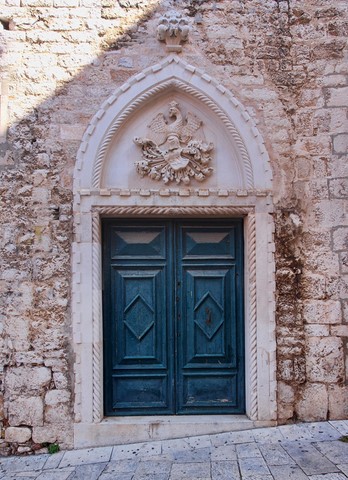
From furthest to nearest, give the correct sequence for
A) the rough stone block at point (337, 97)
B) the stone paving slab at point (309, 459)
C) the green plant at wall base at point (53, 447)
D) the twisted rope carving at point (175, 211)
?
the rough stone block at point (337, 97), the twisted rope carving at point (175, 211), the green plant at wall base at point (53, 447), the stone paving slab at point (309, 459)

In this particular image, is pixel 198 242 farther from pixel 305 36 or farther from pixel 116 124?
pixel 305 36

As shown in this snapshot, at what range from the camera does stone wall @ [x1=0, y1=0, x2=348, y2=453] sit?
391cm

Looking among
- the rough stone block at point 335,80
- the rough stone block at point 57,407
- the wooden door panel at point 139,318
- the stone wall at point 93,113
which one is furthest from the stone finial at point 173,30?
the rough stone block at point 57,407

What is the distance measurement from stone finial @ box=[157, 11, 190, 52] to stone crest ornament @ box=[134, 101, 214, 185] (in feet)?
1.68

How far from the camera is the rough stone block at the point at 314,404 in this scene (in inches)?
156

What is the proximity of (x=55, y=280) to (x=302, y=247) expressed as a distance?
225cm

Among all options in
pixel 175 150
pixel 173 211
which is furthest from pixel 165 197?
pixel 175 150

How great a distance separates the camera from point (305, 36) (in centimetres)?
410

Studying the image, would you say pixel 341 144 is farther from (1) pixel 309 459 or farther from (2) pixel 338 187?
(1) pixel 309 459

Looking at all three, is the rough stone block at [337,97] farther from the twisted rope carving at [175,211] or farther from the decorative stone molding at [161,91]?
the twisted rope carving at [175,211]

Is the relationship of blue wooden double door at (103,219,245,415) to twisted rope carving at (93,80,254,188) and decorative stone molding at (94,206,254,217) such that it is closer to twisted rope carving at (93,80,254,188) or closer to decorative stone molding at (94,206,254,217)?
decorative stone molding at (94,206,254,217)

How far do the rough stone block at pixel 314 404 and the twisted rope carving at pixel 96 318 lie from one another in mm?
1812

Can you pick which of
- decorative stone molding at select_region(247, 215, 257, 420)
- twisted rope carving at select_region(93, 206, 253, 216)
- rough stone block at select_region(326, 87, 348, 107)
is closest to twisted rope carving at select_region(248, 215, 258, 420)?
decorative stone molding at select_region(247, 215, 257, 420)

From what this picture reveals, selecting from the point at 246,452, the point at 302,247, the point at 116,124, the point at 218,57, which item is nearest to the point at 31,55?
the point at 116,124
